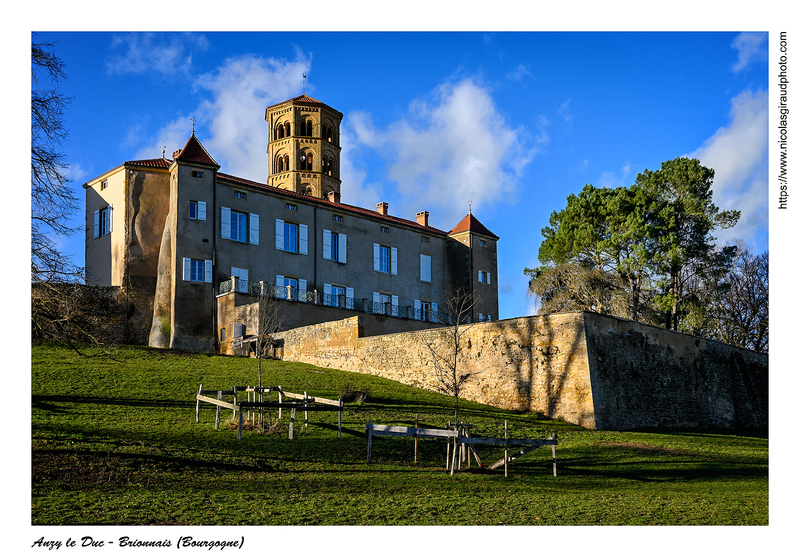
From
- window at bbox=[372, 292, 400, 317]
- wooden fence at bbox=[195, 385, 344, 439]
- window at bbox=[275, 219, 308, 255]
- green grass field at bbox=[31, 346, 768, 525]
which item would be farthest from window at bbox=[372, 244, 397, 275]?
wooden fence at bbox=[195, 385, 344, 439]

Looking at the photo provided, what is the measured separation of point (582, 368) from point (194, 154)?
22180mm

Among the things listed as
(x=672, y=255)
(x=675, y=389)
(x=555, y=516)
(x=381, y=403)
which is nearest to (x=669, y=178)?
(x=672, y=255)

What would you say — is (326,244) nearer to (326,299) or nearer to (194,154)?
(326,299)

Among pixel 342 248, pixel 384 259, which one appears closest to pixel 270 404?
pixel 342 248

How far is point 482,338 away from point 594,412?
4873 mm

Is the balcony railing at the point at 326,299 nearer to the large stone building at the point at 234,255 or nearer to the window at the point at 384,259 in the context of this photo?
the large stone building at the point at 234,255

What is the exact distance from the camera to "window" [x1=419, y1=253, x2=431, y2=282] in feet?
154

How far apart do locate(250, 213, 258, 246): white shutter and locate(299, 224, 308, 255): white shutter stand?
9.16ft

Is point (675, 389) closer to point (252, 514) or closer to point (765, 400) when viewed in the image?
point (765, 400)

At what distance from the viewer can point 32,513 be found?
32.4 feet

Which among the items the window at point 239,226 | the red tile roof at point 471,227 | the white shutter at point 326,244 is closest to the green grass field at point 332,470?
the window at point 239,226

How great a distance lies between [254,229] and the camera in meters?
39.2

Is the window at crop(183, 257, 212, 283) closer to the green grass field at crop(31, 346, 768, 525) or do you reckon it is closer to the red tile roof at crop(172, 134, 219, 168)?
the red tile roof at crop(172, 134, 219, 168)

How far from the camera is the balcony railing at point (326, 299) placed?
36.6m
